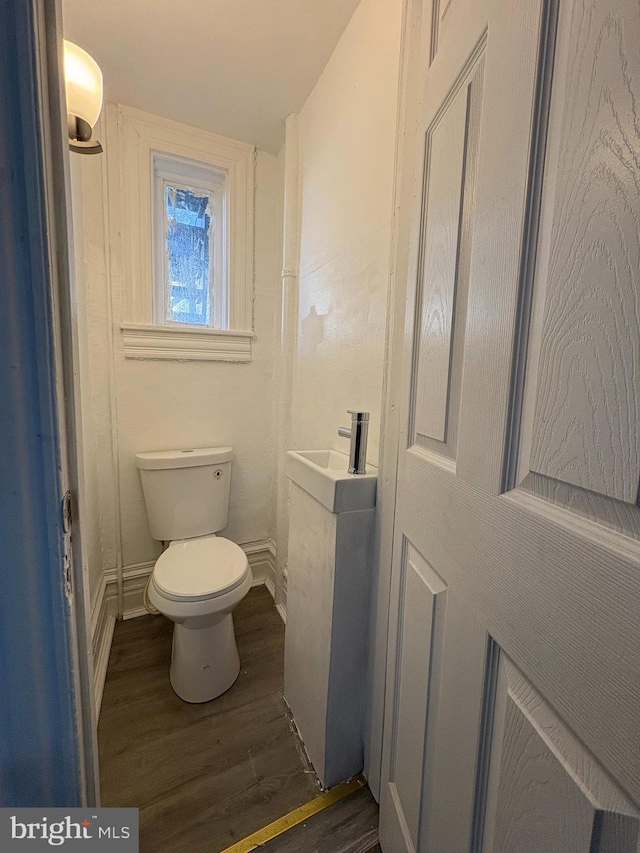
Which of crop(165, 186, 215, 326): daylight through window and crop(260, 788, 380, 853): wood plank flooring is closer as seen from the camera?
Answer: crop(260, 788, 380, 853): wood plank flooring

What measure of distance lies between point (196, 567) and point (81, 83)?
4.98 feet

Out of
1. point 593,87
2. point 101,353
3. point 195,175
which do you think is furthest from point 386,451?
point 195,175

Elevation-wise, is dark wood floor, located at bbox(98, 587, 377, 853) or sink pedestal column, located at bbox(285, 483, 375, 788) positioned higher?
sink pedestal column, located at bbox(285, 483, 375, 788)

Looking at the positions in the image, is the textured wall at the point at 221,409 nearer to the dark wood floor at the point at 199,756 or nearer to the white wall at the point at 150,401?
the white wall at the point at 150,401

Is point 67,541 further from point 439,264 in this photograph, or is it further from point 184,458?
point 184,458

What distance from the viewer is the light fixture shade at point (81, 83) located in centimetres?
92

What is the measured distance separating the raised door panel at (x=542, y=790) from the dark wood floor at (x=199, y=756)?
2.53ft

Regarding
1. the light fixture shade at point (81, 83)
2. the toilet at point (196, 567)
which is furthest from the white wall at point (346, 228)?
the light fixture shade at point (81, 83)

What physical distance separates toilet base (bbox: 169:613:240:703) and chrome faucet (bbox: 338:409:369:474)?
0.82 meters

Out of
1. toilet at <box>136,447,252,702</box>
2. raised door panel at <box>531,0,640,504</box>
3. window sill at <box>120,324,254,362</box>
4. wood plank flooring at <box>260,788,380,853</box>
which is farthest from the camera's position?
window sill at <box>120,324,254,362</box>

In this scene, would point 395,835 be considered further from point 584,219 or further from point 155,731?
point 584,219

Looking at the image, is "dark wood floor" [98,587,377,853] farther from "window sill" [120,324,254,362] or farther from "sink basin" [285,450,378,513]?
"window sill" [120,324,254,362]

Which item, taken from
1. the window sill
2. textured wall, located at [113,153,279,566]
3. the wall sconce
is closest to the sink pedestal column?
textured wall, located at [113,153,279,566]

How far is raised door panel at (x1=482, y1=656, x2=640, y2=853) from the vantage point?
0.29m
